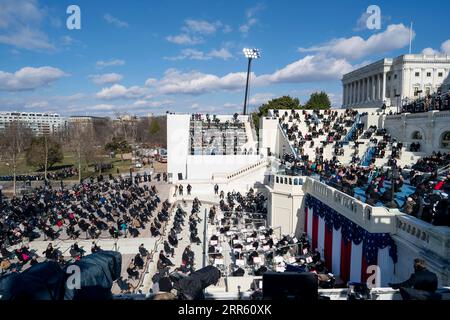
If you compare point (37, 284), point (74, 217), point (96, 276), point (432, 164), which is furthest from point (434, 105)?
point (37, 284)

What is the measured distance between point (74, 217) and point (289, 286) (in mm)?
22070

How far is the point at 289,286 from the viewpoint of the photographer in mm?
4305

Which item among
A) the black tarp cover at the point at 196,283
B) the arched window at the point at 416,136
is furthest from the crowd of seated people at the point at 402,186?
the black tarp cover at the point at 196,283

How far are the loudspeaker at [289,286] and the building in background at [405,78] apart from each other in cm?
5663

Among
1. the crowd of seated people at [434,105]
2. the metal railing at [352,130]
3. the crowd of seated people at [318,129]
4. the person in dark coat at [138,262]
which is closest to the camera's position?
the person in dark coat at [138,262]

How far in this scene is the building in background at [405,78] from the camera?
57.1 m

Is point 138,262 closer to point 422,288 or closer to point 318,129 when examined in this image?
point 422,288

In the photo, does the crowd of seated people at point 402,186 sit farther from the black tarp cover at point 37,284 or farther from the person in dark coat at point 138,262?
the person in dark coat at point 138,262

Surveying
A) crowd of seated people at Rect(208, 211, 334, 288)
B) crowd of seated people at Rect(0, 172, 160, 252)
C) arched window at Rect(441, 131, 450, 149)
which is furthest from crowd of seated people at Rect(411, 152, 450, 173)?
crowd of seated people at Rect(0, 172, 160, 252)

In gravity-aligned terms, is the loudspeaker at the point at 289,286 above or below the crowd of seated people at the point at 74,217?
above

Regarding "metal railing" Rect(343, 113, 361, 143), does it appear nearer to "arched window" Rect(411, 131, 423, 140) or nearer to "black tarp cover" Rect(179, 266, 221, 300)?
"arched window" Rect(411, 131, 423, 140)

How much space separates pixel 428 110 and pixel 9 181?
2130 inches

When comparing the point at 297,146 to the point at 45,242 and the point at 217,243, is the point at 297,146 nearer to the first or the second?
the point at 217,243
